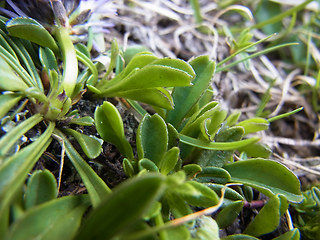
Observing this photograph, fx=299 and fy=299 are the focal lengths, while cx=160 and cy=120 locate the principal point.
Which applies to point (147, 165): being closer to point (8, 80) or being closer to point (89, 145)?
point (89, 145)

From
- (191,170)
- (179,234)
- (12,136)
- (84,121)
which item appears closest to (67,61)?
(84,121)

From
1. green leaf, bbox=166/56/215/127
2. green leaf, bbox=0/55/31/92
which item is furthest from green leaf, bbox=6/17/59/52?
green leaf, bbox=166/56/215/127

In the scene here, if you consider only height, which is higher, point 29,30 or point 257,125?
point 29,30

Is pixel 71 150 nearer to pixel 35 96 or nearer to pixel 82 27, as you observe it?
pixel 35 96

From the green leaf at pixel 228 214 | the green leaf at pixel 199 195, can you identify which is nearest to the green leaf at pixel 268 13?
the green leaf at pixel 228 214

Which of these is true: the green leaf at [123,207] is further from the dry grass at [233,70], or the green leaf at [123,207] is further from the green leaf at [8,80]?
the dry grass at [233,70]

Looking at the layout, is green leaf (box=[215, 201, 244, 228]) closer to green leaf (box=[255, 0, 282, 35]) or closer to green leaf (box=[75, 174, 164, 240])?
green leaf (box=[75, 174, 164, 240])
